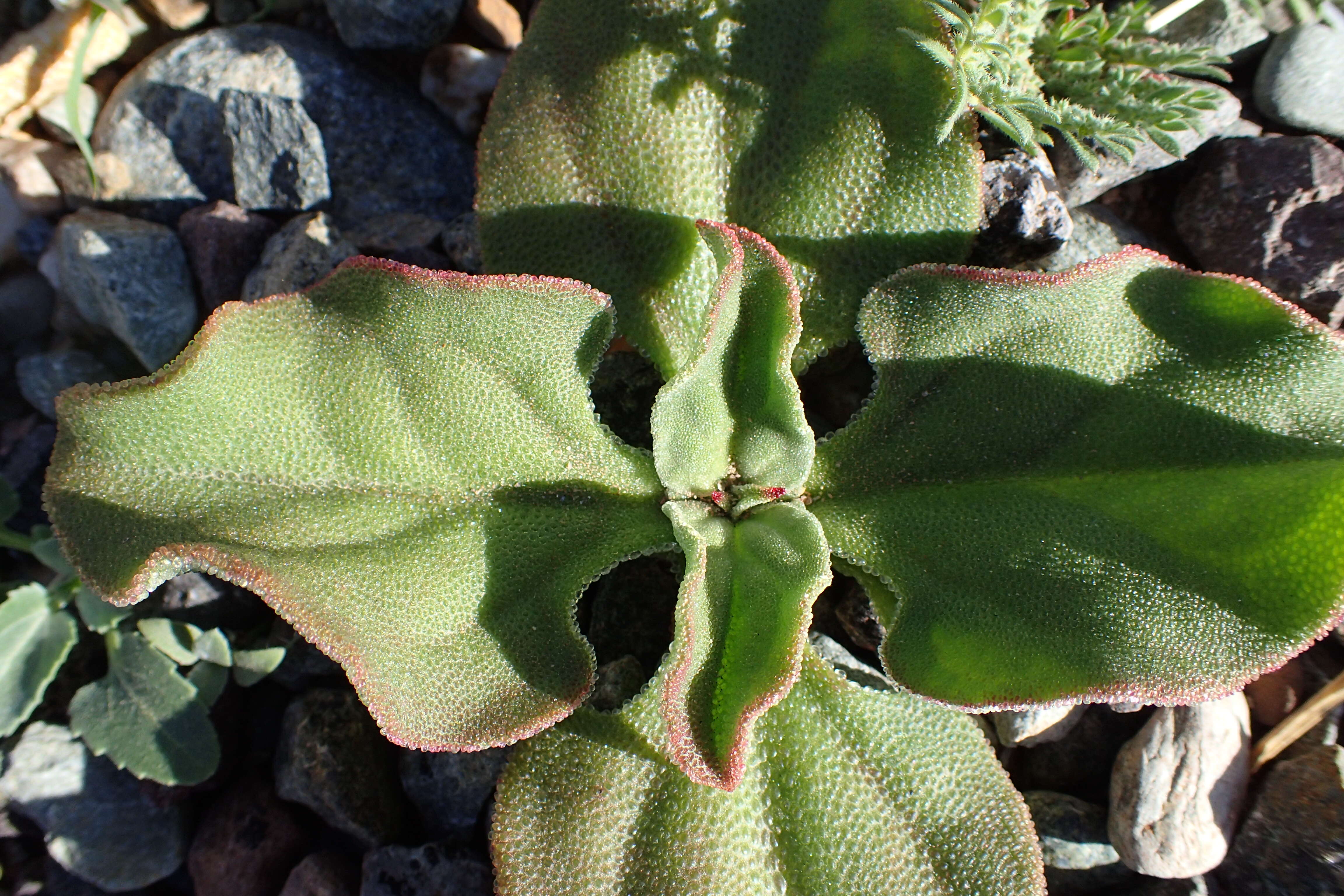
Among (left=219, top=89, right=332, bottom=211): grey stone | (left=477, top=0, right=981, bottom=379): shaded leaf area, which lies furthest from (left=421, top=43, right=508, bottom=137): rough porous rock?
(left=477, top=0, right=981, bottom=379): shaded leaf area

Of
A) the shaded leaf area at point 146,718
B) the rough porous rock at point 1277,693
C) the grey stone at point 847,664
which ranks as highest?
the rough porous rock at point 1277,693

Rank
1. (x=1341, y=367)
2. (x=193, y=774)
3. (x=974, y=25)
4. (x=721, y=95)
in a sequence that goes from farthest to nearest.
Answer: (x=193, y=774) < (x=721, y=95) < (x=974, y=25) < (x=1341, y=367)

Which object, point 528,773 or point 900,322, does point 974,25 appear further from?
point 528,773

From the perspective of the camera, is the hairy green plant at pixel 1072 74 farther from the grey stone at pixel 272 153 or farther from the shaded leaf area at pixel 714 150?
the grey stone at pixel 272 153

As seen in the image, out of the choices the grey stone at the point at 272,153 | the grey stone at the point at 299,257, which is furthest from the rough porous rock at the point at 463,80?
the grey stone at the point at 299,257

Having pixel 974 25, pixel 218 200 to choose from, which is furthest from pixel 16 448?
pixel 974 25

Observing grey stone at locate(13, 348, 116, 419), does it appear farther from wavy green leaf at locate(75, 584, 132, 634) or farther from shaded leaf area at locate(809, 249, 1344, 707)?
shaded leaf area at locate(809, 249, 1344, 707)
